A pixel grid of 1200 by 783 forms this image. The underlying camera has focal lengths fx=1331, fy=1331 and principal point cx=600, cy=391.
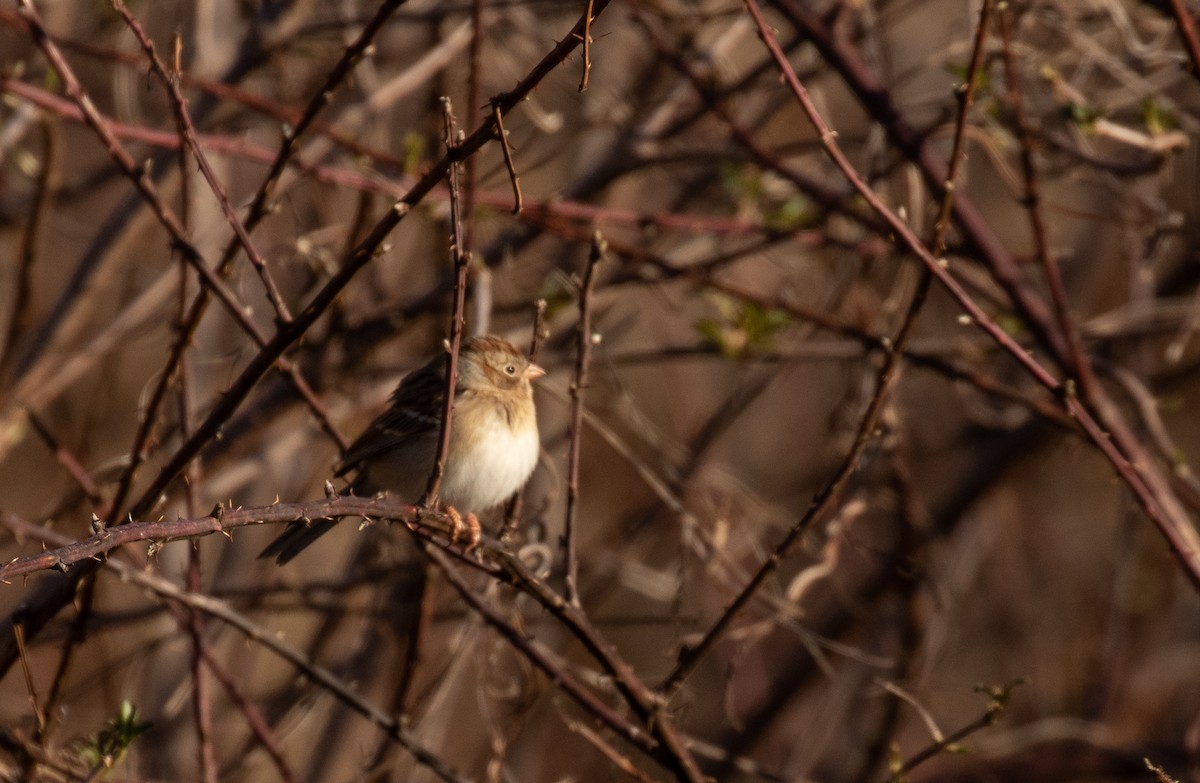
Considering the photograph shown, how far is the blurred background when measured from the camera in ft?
12.6

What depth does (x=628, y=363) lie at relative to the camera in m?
5.18

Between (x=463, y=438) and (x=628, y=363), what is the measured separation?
1.21 m

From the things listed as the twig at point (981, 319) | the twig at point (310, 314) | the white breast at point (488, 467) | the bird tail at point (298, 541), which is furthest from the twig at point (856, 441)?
the bird tail at point (298, 541)

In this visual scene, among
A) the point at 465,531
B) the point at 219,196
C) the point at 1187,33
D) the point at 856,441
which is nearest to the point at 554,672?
the point at 465,531

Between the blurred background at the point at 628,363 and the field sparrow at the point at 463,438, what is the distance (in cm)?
24

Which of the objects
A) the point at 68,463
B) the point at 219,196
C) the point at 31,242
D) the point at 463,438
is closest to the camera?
the point at 219,196

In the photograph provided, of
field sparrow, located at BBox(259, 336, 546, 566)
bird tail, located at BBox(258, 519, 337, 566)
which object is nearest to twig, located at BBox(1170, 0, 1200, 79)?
field sparrow, located at BBox(259, 336, 546, 566)

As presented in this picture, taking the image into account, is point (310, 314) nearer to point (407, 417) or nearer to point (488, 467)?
point (488, 467)

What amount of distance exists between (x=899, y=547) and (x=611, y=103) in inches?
89.8

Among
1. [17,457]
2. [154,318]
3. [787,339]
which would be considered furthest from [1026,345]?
[17,457]

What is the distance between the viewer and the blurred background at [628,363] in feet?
A: 12.6

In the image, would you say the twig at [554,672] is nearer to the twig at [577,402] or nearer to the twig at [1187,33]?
the twig at [577,402]

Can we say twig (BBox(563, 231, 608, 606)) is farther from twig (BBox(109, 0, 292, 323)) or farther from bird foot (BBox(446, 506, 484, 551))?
twig (BBox(109, 0, 292, 323))

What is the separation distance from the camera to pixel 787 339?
5281 mm
